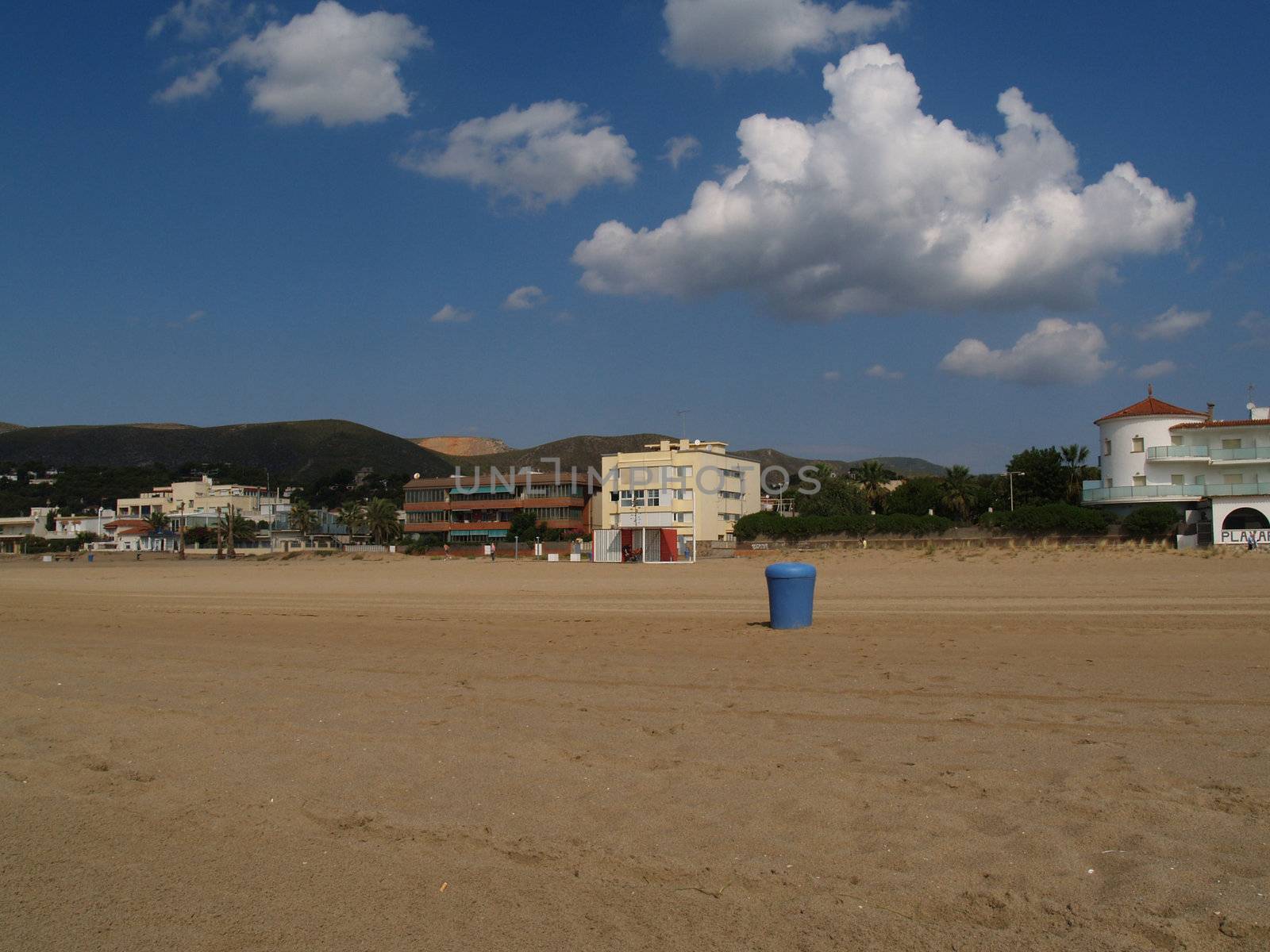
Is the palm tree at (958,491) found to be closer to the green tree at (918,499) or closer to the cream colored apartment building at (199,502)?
the green tree at (918,499)

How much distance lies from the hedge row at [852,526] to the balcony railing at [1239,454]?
1531 centimetres

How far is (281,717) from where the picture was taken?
8.83 m

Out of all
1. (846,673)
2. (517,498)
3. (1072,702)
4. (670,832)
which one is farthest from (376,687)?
(517,498)

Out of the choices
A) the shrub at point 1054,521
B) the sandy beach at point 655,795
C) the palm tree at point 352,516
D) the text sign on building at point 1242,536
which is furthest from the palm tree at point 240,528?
the sandy beach at point 655,795

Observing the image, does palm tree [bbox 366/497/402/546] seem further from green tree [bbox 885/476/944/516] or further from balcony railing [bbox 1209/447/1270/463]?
balcony railing [bbox 1209/447/1270/463]

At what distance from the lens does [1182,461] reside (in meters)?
55.6

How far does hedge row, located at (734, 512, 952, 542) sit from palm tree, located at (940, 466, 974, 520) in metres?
17.4

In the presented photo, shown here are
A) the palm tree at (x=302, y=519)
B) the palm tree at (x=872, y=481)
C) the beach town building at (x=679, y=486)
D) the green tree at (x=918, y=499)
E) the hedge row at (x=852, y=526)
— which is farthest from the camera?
the palm tree at (x=302, y=519)

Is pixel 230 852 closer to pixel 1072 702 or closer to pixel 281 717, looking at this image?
pixel 281 717

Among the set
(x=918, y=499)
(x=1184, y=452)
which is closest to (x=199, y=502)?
(x=918, y=499)

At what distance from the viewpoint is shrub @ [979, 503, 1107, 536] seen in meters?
52.2

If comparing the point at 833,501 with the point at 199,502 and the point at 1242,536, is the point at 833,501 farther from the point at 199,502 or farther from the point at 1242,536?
the point at 199,502

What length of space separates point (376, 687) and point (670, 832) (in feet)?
19.7

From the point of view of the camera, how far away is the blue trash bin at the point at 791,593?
1501 cm
